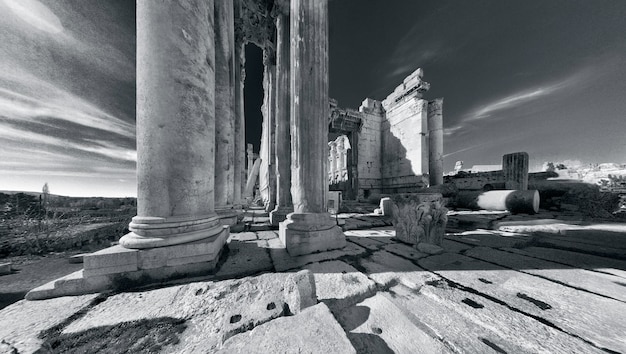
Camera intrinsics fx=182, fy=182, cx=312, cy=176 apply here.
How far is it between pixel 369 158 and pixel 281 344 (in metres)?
12.5

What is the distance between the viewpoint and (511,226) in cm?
420

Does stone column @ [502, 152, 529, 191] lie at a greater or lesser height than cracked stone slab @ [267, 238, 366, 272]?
greater

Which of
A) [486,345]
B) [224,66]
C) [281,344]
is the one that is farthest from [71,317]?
[224,66]

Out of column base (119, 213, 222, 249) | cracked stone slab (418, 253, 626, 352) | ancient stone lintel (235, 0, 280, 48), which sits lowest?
cracked stone slab (418, 253, 626, 352)

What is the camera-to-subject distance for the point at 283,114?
215 inches

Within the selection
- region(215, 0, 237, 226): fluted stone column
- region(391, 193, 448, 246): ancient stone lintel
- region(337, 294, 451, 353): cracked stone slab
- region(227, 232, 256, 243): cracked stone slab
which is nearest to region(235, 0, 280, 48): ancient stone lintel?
region(215, 0, 237, 226): fluted stone column

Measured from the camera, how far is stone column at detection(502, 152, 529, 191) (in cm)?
743

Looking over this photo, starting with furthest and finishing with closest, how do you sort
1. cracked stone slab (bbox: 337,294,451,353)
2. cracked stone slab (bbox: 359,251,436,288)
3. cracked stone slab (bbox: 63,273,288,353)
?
cracked stone slab (bbox: 359,251,436,288) → cracked stone slab (bbox: 63,273,288,353) → cracked stone slab (bbox: 337,294,451,353)

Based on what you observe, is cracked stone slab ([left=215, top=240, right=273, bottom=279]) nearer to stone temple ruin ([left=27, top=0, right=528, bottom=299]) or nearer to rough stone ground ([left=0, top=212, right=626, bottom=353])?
rough stone ground ([left=0, top=212, right=626, bottom=353])

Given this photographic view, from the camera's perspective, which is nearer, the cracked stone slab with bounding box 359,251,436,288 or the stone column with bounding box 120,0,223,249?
the cracked stone slab with bounding box 359,251,436,288

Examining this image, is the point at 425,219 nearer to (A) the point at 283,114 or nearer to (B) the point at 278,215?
(B) the point at 278,215

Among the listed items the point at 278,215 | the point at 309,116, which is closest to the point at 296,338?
the point at 309,116

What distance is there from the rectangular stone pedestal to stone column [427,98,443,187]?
36.5ft

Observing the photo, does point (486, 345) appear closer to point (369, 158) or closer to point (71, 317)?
point (71, 317)
